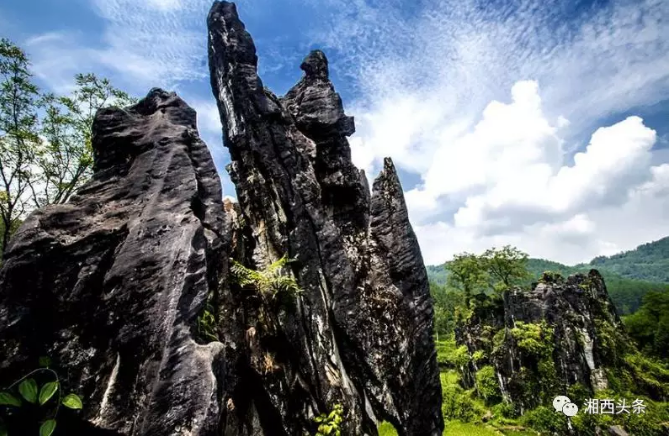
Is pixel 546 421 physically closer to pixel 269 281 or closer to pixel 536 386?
pixel 536 386

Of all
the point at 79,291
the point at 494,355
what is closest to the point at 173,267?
the point at 79,291

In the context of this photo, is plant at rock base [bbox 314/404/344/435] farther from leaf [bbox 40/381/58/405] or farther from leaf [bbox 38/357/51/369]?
leaf [bbox 38/357/51/369]

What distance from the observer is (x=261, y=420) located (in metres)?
9.55

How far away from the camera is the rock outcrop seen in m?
29.7

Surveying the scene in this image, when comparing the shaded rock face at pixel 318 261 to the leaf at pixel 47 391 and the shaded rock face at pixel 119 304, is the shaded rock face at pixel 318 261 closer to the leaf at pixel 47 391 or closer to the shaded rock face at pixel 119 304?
the shaded rock face at pixel 119 304

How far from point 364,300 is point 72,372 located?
8.38 metres

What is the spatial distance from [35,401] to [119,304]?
1.81 metres

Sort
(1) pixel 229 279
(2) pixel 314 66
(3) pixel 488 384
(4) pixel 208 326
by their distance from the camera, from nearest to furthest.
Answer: (4) pixel 208 326
(1) pixel 229 279
(2) pixel 314 66
(3) pixel 488 384

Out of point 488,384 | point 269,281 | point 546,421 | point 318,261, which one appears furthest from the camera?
point 488,384

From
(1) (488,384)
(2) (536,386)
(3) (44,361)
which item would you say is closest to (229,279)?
(3) (44,361)

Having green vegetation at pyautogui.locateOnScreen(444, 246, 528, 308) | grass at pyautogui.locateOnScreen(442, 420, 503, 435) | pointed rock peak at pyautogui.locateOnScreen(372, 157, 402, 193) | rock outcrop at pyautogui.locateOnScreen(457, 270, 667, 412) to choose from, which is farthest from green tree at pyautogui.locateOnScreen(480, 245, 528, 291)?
pointed rock peak at pyautogui.locateOnScreen(372, 157, 402, 193)

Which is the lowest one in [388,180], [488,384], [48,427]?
[488,384]

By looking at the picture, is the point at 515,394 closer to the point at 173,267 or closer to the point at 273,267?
the point at 273,267

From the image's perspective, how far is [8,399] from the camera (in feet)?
17.4
